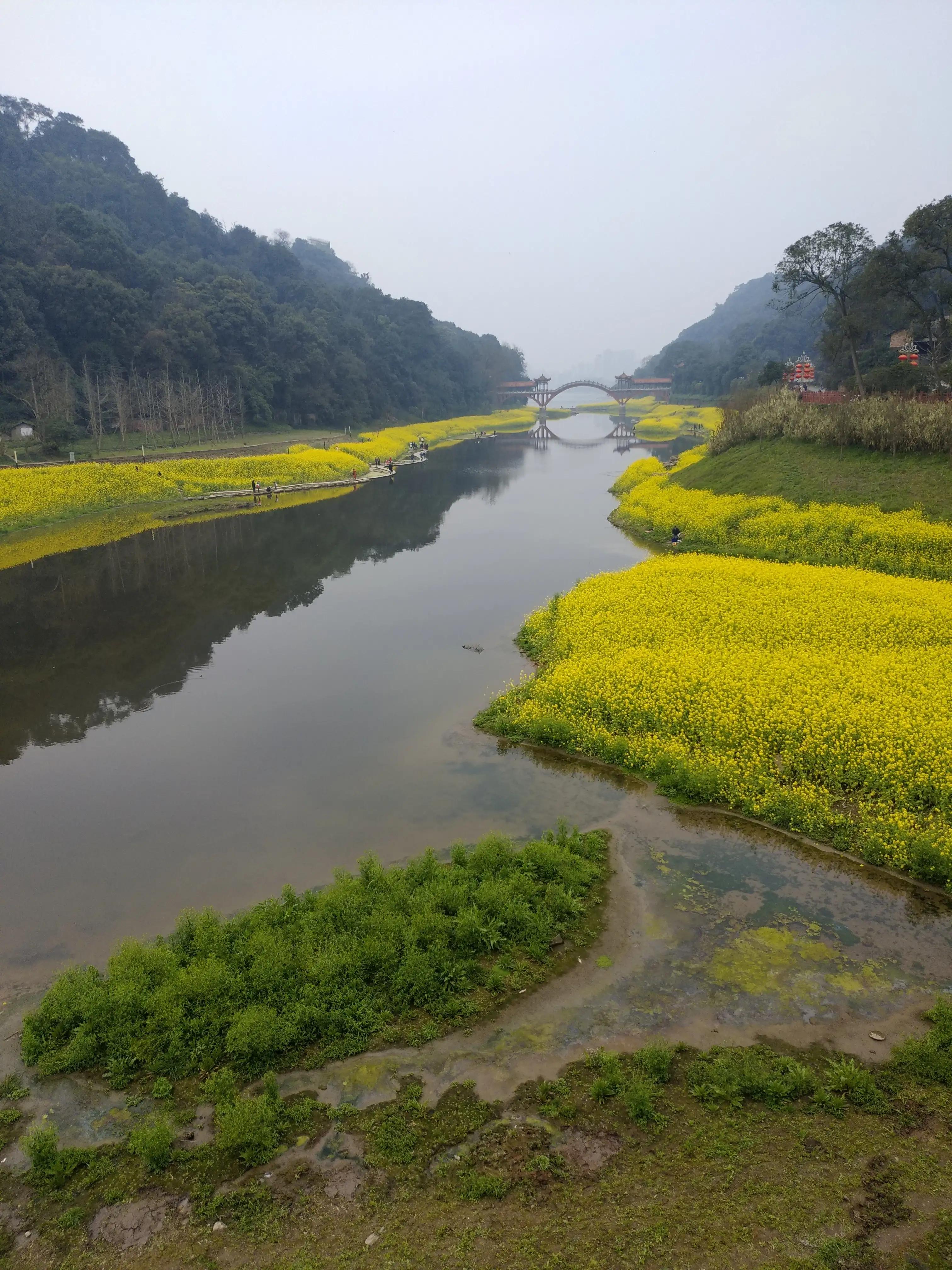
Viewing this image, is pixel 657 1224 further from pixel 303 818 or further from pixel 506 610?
pixel 506 610

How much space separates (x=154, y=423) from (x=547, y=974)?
6180 centimetres

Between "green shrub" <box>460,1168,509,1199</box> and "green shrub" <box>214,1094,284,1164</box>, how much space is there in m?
1.79

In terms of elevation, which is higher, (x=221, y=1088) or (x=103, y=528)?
(x=103, y=528)

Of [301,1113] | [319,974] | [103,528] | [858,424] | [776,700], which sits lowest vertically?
[301,1113]

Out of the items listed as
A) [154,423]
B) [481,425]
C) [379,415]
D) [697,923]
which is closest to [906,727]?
[697,923]

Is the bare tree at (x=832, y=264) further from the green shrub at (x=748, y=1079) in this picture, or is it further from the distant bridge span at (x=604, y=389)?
the distant bridge span at (x=604, y=389)

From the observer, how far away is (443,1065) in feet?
24.7

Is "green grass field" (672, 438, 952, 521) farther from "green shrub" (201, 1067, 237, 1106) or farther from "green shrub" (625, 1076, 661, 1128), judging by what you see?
"green shrub" (201, 1067, 237, 1106)

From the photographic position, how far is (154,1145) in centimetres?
646

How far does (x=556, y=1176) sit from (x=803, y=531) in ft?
86.3

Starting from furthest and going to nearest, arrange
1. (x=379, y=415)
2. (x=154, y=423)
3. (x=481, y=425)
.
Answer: (x=481, y=425), (x=379, y=415), (x=154, y=423)

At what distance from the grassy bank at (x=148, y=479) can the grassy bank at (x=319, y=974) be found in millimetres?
33879

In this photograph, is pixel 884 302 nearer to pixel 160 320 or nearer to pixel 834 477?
pixel 834 477

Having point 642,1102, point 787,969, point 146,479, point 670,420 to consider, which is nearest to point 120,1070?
point 642,1102
